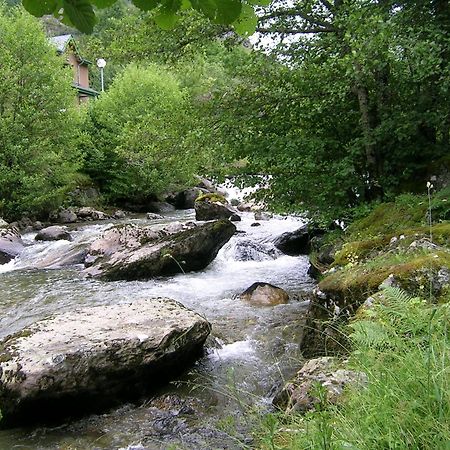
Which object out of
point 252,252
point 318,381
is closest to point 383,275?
point 318,381

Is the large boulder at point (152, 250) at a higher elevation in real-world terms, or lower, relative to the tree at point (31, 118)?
lower

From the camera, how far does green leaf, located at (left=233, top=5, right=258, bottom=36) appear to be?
6.09ft

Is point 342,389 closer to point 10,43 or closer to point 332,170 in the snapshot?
point 332,170

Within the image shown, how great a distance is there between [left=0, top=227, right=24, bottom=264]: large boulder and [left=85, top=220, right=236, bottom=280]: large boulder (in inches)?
100

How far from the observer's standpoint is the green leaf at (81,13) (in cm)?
159

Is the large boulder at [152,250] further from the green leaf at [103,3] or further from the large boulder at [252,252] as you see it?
the green leaf at [103,3]

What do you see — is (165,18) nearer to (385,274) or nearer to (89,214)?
(385,274)

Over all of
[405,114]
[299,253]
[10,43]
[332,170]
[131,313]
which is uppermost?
[10,43]

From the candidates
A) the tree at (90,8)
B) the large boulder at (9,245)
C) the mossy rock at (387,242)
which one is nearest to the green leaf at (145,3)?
the tree at (90,8)

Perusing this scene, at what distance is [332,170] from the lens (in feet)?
30.2

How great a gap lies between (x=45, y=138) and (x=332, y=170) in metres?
15.0

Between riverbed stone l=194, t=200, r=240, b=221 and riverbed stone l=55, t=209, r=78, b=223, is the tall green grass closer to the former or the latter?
riverbed stone l=194, t=200, r=240, b=221

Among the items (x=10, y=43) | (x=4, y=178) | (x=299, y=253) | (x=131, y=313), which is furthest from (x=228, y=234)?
(x=10, y=43)

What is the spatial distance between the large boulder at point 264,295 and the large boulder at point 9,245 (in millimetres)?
7433
